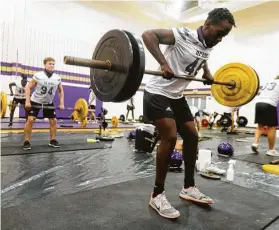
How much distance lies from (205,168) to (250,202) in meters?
0.77

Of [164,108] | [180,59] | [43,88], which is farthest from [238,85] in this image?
[43,88]

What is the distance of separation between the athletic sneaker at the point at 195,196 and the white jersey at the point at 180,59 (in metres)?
0.62

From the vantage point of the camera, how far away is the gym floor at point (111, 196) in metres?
1.34

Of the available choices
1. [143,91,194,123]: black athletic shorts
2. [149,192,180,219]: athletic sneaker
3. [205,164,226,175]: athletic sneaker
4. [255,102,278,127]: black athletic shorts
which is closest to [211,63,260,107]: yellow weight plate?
[205,164,226,175]: athletic sneaker

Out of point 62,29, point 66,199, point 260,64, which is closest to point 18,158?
point 66,199

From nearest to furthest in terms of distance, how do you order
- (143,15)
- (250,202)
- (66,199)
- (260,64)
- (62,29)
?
(66,199), (250,202), (62,29), (260,64), (143,15)

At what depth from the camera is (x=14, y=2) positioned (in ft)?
25.1

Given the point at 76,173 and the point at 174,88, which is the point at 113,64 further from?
the point at 76,173

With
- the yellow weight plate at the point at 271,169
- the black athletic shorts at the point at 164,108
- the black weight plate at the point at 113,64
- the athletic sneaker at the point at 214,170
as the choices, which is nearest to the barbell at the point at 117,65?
the black weight plate at the point at 113,64

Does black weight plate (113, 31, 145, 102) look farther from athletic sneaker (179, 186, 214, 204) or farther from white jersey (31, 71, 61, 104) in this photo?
white jersey (31, 71, 61, 104)

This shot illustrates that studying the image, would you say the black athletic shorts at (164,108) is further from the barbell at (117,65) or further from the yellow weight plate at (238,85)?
the yellow weight plate at (238,85)

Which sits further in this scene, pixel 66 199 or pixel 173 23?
pixel 173 23

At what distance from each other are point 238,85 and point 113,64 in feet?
4.45

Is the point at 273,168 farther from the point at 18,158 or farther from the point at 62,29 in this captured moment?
the point at 62,29
